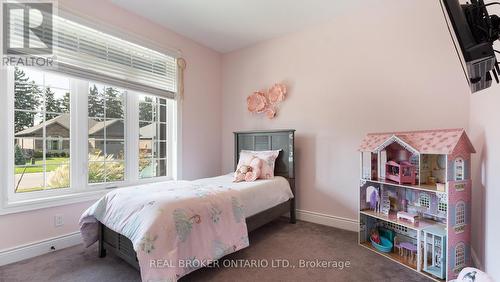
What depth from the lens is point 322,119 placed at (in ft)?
10.1

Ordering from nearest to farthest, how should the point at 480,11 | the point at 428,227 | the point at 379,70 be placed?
the point at 480,11
the point at 428,227
the point at 379,70

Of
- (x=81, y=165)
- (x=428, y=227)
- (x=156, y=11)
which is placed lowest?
(x=428, y=227)

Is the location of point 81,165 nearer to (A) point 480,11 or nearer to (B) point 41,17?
(B) point 41,17

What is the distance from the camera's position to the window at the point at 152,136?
123 inches

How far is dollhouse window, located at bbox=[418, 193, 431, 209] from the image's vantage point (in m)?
2.15

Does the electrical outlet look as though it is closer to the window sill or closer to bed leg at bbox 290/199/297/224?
the window sill

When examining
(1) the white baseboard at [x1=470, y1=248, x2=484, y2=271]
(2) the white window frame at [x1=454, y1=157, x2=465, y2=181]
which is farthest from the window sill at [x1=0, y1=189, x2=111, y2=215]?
(1) the white baseboard at [x1=470, y1=248, x2=484, y2=271]

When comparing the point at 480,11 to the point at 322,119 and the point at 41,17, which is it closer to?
the point at 322,119

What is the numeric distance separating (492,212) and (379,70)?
1711 millimetres

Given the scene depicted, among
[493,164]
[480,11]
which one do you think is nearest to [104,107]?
[480,11]

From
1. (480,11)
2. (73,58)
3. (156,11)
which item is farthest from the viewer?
(156,11)

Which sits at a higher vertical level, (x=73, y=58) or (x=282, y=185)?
(x=73, y=58)

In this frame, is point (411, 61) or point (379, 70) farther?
point (379, 70)

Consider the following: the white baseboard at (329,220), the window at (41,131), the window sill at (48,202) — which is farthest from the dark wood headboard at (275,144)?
the window at (41,131)
